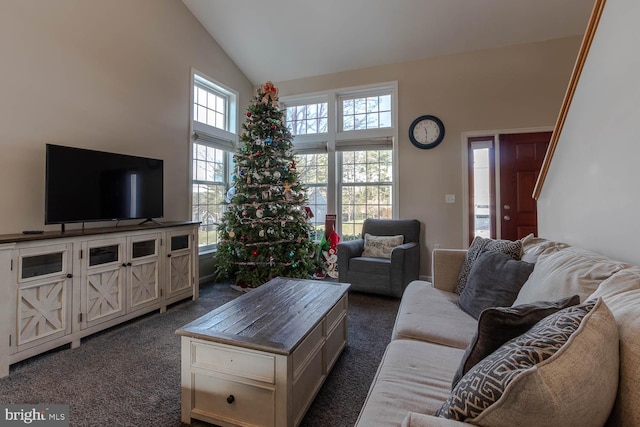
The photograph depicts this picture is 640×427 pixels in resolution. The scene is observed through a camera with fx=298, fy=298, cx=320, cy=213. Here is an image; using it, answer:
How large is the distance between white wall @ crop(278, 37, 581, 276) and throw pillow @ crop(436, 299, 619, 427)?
350cm

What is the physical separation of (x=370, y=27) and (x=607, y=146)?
316cm

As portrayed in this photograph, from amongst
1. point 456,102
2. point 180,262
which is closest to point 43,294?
point 180,262

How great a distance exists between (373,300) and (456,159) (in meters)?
2.21

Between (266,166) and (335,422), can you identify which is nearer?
(335,422)

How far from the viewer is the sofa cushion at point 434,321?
1.52m

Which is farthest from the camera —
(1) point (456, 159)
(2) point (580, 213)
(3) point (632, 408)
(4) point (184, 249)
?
(1) point (456, 159)

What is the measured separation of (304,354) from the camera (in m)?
1.52

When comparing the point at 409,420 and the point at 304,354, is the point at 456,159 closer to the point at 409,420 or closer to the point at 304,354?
the point at 304,354

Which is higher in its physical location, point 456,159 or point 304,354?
point 456,159

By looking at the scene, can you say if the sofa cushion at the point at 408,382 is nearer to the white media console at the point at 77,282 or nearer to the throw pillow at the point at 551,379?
the throw pillow at the point at 551,379

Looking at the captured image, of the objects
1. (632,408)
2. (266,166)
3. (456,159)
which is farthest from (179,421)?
(456,159)

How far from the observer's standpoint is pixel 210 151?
4.32 metres

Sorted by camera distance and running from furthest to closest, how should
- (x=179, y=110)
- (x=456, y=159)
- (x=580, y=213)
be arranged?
(x=456, y=159), (x=179, y=110), (x=580, y=213)

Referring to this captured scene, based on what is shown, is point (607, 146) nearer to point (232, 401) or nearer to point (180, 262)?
point (232, 401)
